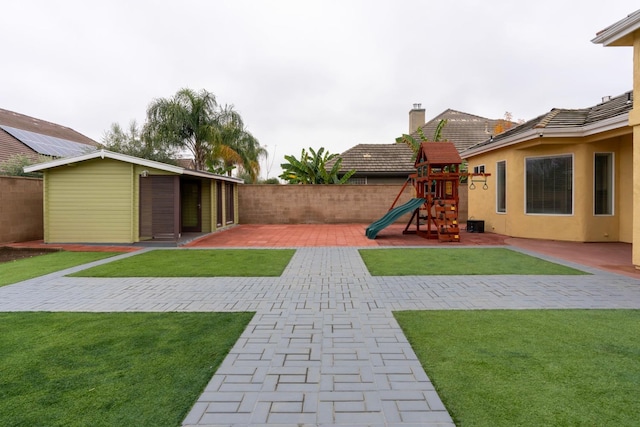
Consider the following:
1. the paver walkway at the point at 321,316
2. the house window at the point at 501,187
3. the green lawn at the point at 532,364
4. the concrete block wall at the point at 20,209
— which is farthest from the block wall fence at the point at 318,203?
the green lawn at the point at 532,364

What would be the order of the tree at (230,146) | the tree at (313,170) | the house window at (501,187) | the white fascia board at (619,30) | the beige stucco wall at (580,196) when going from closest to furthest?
the white fascia board at (619,30) → the beige stucco wall at (580,196) → the house window at (501,187) → the tree at (313,170) → the tree at (230,146)

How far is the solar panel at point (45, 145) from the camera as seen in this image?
2523 centimetres

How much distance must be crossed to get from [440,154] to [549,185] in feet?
12.5

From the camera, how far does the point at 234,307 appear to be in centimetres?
512

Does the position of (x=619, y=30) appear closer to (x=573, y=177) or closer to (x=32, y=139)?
(x=573, y=177)

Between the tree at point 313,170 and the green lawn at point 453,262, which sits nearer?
the green lawn at point 453,262

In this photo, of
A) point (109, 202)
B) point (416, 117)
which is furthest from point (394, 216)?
point (416, 117)

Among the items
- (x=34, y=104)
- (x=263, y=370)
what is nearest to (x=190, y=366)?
(x=263, y=370)

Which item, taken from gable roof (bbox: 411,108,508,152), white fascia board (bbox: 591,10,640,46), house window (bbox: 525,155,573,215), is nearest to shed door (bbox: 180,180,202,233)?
house window (bbox: 525,155,573,215)

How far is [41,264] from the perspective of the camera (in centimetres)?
852

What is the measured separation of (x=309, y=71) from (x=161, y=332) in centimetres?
1842

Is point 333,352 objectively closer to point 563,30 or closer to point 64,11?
point 64,11

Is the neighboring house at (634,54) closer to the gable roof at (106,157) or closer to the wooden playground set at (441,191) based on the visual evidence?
the wooden playground set at (441,191)

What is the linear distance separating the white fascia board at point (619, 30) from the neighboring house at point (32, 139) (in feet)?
85.5
